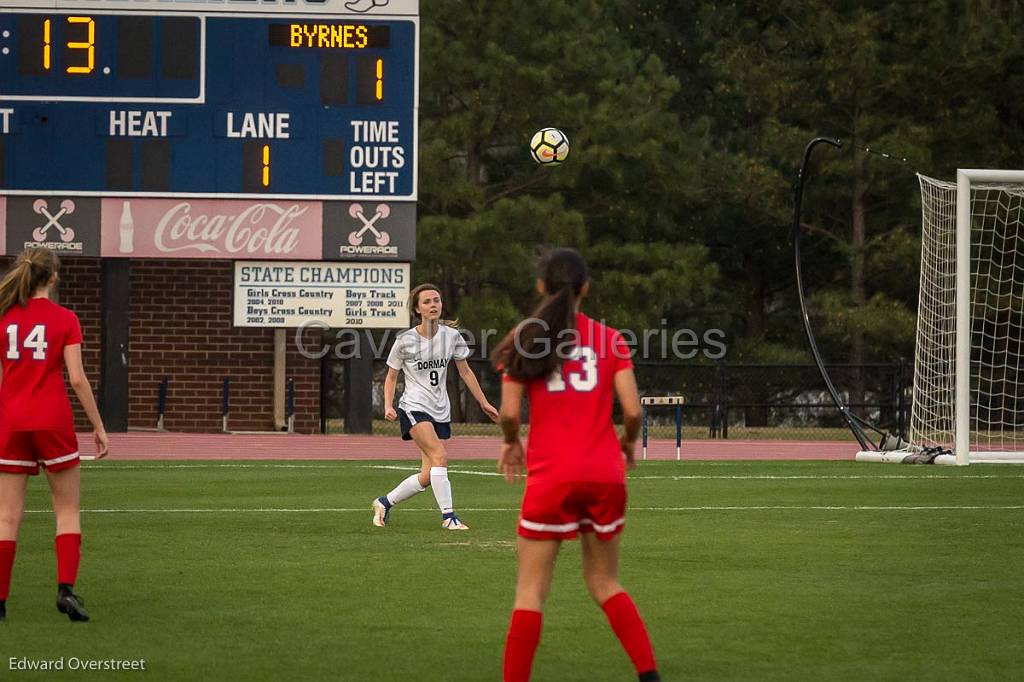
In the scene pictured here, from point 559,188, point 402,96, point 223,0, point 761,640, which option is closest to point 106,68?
point 223,0

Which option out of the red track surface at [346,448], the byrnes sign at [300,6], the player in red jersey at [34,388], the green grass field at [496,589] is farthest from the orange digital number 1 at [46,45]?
the player in red jersey at [34,388]

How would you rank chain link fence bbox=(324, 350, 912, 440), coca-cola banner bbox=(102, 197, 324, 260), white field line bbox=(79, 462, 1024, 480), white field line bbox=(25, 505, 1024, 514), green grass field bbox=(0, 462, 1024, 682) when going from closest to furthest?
green grass field bbox=(0, 462, 1024, 682), white field line bbox=(25, 505, 1024, 514), white field line bbox=(79, 462, 1024, 480), coca-cola banner bbox=(102, 197, 324, 260), chain link fence bbox=(324, 350, 912, 440)

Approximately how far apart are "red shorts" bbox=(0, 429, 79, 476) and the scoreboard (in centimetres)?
2105

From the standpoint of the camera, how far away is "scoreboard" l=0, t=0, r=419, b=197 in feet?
94.1

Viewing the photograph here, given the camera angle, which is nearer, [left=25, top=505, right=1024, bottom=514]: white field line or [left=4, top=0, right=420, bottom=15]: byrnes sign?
[left=25, top=505, right=1024, bottom=514]: white field line

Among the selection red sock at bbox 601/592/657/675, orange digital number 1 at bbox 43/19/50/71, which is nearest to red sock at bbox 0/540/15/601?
red sock at bbox 601/592/657/675

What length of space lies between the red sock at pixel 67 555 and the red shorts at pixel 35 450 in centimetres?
38

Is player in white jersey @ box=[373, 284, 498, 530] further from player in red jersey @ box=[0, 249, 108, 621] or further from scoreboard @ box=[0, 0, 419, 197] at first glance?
scoreboard @ box=[0, 0, 419, 197]

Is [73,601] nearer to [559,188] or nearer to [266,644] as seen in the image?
[266,644]

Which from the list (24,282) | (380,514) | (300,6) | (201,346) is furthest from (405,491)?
(201,346)

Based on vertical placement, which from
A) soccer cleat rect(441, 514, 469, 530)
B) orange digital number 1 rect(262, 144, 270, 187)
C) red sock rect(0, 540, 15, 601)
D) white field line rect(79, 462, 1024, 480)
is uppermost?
orange digital number 1 rect(262, 144, 270, 187)

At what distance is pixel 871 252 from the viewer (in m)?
40.6

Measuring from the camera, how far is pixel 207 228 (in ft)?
98.5

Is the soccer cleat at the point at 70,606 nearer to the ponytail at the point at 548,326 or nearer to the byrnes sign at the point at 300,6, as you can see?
the ponytail at the point at 548,326
